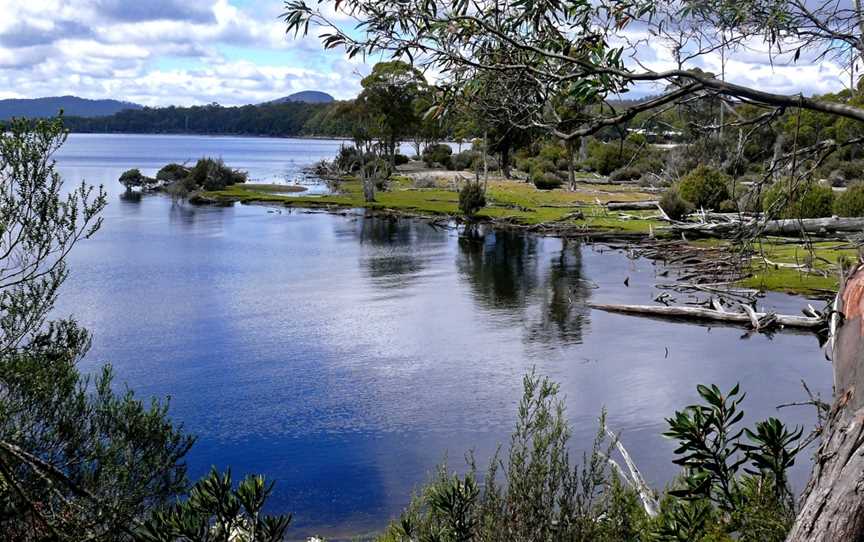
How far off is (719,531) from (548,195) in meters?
51.8

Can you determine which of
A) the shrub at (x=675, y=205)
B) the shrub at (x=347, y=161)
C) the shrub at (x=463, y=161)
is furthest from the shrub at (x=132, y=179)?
the shrub at (x=675, y=205)

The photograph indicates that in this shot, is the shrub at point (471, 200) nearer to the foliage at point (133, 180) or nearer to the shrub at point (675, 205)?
the shrub at point (675, 205)

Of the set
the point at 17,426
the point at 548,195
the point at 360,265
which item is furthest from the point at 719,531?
the point at 548,195

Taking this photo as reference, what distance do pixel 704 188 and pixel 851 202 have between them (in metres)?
8.56

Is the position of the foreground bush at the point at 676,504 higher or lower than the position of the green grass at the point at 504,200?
lower

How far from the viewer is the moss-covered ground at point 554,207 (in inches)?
1115

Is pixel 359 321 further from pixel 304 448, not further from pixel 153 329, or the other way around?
pixel 304 448

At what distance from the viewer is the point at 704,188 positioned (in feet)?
140

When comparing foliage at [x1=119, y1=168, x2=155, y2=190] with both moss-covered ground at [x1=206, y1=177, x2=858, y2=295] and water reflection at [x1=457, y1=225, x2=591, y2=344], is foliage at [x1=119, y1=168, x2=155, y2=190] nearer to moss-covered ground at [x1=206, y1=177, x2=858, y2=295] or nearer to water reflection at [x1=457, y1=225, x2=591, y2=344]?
moss-covered ground at [x1=206, y1=177, x2=858, y2=295]

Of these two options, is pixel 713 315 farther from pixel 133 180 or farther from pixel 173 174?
pixel 133 180

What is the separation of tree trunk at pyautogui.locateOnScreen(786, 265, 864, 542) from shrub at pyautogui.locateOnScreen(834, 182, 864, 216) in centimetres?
3158

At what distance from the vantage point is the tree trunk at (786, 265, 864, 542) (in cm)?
458

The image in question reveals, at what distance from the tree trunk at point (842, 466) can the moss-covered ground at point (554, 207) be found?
73.5 ft

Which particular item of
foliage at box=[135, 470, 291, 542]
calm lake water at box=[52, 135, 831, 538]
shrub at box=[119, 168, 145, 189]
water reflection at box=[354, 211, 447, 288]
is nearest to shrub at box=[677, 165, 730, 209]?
calm lake water at box=[52, 135, 831, 538]
